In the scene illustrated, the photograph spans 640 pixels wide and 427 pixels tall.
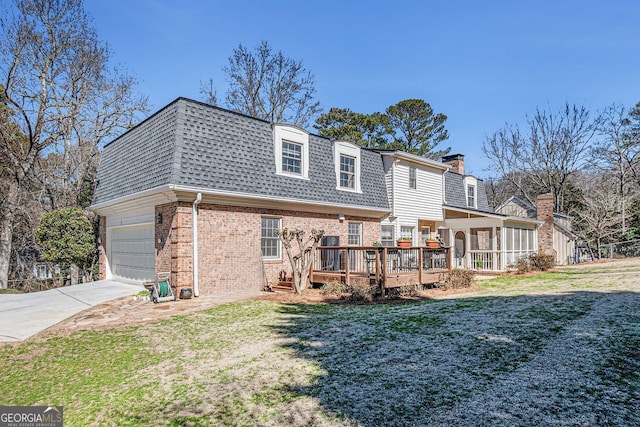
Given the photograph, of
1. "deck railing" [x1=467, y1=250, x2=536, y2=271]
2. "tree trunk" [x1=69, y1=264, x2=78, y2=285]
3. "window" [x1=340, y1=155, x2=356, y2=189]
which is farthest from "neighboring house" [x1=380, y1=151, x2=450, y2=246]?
"tree trunk" [x1=69, y1=264, x2=78, y2=285]

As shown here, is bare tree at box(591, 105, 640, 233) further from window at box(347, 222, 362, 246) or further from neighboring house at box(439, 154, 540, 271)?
window at box(347, 222, 362, 246)

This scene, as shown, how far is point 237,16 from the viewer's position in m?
13.5

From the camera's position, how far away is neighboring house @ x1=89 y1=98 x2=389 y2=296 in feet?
34.9

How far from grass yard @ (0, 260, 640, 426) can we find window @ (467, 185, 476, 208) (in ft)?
47.6

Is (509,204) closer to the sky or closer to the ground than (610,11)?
closer to the ground

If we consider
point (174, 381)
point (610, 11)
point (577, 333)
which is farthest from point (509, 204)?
point (174, 381)

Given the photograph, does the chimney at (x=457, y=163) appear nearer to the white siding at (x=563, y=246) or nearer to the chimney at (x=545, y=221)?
the chimney at (x=545, y=221)

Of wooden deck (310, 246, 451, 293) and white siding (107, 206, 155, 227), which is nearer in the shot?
wooden deck (310, 246, 451, 293)

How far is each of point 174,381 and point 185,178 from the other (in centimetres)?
660

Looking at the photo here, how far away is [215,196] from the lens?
10953 millimetres

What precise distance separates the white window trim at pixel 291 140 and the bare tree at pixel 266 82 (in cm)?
1670

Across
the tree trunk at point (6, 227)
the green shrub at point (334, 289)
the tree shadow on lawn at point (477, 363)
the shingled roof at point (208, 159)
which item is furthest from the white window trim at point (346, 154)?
the tree trunk at point (6, 227)

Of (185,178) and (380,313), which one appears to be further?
(185,178)

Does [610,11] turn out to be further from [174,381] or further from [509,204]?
[509,204]
